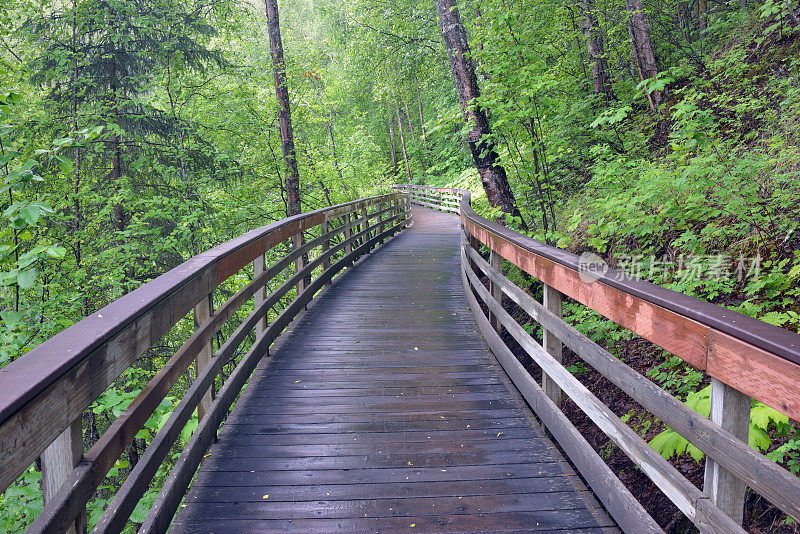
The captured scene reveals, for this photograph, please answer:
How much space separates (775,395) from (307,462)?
248cm

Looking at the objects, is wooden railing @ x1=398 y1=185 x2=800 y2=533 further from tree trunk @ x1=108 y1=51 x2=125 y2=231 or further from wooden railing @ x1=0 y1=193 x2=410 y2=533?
tree trunk @ x1=108 y1=51 x2=125 y2=231

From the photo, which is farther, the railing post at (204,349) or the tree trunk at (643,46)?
the tree trunk at (643,46)

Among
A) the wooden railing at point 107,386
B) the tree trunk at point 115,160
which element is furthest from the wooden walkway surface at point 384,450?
the tree trunk at point 115,160

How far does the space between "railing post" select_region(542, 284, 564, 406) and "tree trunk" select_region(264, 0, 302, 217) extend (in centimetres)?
882

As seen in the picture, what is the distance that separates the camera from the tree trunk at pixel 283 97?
11219 mm

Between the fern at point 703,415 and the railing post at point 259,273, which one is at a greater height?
the railing post at point 259,273

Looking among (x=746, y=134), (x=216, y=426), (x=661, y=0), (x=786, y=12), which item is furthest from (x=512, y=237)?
(x=661, y=0)

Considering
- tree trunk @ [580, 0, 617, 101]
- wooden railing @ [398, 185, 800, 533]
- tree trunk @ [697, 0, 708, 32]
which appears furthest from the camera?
tree trunk @ [697, 0, 708, 32]

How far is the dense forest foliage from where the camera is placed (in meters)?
4.87

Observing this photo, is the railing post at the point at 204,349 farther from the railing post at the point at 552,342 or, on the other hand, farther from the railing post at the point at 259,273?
the railing post at the point at 552,342

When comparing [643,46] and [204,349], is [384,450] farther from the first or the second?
[643,46]

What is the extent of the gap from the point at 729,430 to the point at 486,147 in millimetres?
6756

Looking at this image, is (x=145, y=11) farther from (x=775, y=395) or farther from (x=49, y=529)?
(x=775, y=395)

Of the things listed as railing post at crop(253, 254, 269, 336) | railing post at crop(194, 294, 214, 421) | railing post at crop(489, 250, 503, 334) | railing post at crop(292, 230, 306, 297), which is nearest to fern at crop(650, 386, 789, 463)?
railing post at crop(489, 250, 503, 334)
